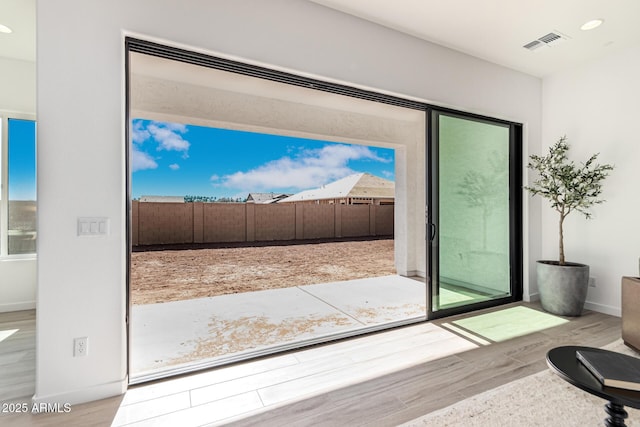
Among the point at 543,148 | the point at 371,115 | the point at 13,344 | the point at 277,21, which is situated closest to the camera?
the point at 277,21

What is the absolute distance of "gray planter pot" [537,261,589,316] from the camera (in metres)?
3.45

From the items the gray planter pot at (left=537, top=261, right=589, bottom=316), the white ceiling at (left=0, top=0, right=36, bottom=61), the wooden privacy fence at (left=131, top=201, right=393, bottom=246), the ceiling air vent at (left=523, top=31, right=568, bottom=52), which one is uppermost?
the ceiling air vent at (left=523, top=31, right=568, bottom=52)

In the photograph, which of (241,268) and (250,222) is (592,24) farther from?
(250,222)

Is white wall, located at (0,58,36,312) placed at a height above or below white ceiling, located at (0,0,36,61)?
below

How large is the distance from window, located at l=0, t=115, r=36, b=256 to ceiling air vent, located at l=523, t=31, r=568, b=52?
18.6 ft

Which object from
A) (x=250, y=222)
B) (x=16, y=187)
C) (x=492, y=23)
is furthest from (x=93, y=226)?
(x=250, y=222)

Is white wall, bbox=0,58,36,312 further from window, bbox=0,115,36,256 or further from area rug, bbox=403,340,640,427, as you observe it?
area rug, bbox=403,340,640,427

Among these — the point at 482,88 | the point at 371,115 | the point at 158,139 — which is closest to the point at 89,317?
the point at 482,88

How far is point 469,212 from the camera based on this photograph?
3760 millimetres

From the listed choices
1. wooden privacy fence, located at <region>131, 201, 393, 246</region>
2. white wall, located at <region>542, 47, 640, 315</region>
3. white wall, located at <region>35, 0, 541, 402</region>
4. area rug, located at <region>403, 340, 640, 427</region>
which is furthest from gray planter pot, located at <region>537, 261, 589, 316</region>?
wooden privacy fence, located at <region>131, 201, 393, 246</region>

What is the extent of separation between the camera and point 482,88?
3652 mm

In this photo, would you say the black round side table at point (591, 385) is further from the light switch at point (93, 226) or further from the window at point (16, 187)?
the window at point (16, 187)

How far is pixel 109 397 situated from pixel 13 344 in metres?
1.54

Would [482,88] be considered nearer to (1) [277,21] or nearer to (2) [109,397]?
(1) [277,21]
